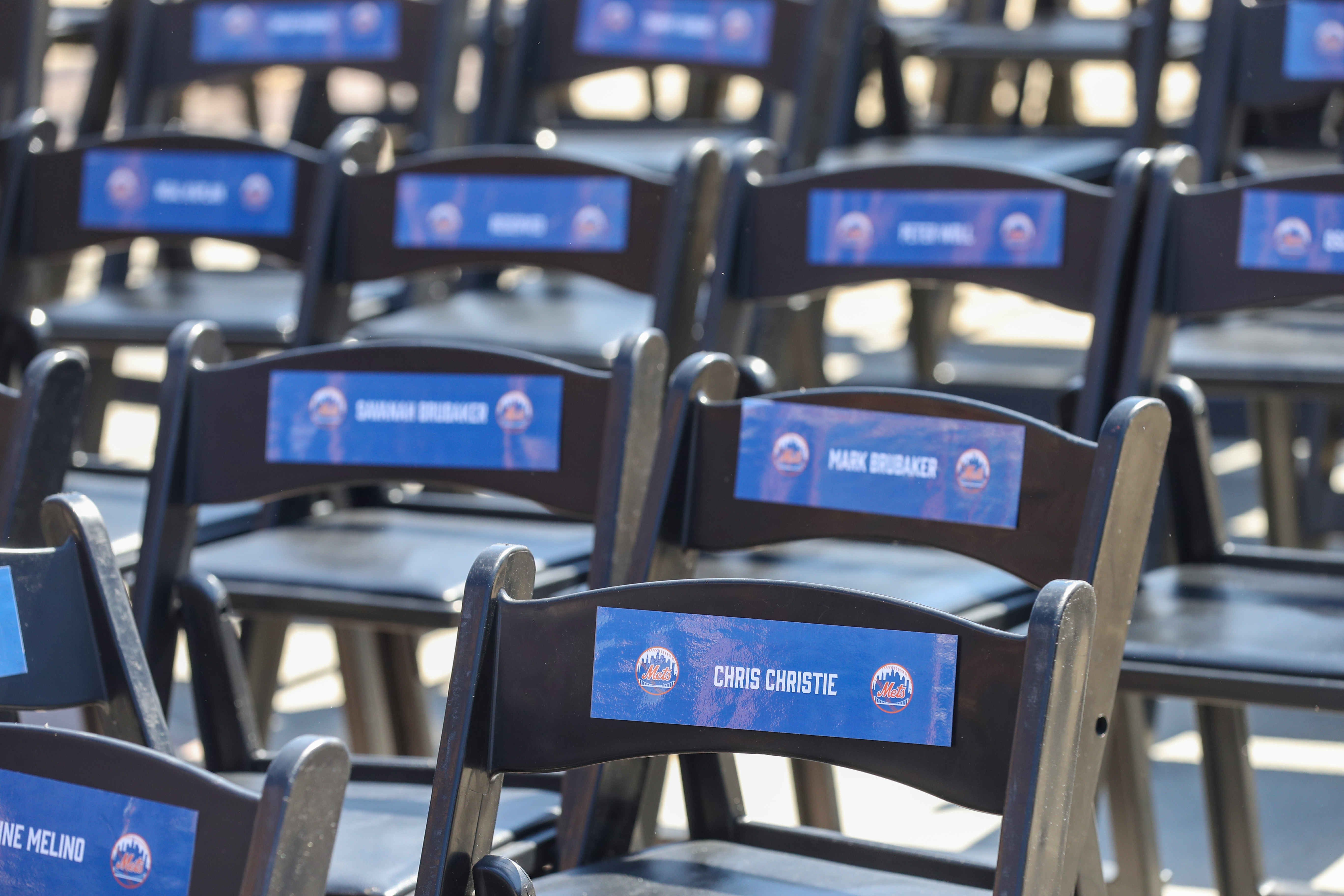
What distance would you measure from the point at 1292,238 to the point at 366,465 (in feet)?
3.08

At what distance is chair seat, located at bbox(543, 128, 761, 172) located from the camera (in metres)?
2.99

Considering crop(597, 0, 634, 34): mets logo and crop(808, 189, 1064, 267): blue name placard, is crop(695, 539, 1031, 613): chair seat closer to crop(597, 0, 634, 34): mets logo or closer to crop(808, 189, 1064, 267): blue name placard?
crop(808, 189, 1064, 267): blue name placard

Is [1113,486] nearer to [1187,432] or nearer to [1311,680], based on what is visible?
[1311,680]

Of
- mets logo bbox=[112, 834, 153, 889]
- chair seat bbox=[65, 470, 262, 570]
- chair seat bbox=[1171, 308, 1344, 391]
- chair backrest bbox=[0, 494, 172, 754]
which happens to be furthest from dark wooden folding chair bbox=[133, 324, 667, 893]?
chair seat bbox=[1171, 308, 1344, 391]

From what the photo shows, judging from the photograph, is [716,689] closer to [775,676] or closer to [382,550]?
[775,676]

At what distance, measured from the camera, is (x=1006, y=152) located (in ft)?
9.67

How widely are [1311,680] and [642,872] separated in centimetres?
56

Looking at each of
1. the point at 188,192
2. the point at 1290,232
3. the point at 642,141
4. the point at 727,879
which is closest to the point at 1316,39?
the point at 1290,232

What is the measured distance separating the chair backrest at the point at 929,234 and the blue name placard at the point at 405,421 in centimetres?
36

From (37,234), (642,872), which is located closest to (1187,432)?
(642,872)

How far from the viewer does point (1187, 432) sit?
177 cm

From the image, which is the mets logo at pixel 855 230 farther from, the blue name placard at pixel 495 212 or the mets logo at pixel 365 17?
the mets logo at pixel 365 17

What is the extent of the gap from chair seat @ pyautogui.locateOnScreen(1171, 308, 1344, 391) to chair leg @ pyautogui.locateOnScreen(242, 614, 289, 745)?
107cm

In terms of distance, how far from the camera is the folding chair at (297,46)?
2.89 m
